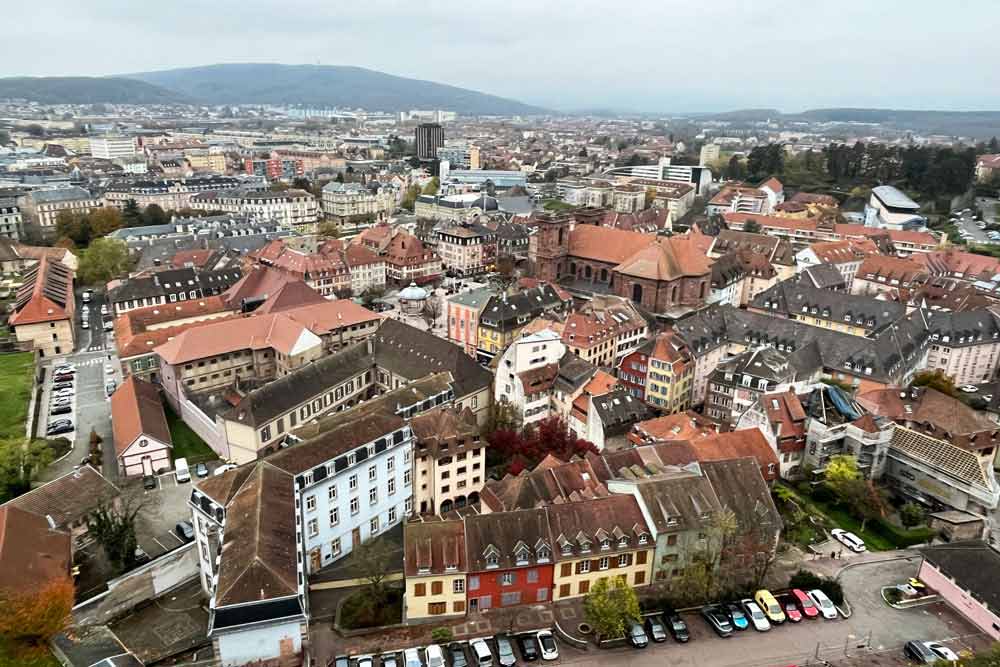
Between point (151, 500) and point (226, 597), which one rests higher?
point (226, 597)

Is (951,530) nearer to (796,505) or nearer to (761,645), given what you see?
(796,505)

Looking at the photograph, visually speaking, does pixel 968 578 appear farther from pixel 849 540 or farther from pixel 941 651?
pixel 849 540

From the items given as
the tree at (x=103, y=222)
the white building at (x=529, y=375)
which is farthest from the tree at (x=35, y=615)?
the tree at (x=103, y=222)

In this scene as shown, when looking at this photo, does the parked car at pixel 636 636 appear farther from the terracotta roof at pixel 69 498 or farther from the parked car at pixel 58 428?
the parked car at pixel 58 428

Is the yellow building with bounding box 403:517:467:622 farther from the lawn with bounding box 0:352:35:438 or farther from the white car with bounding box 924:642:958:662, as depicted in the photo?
the lawn with bounding box 0:352:35:438

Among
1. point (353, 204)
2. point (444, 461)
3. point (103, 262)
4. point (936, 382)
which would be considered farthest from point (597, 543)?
point (353, 204)

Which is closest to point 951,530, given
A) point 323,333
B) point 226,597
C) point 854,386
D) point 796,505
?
point 796,505

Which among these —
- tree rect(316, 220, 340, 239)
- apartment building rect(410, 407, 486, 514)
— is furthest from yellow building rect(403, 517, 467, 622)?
tree rect(316, 220, 340, 239)
